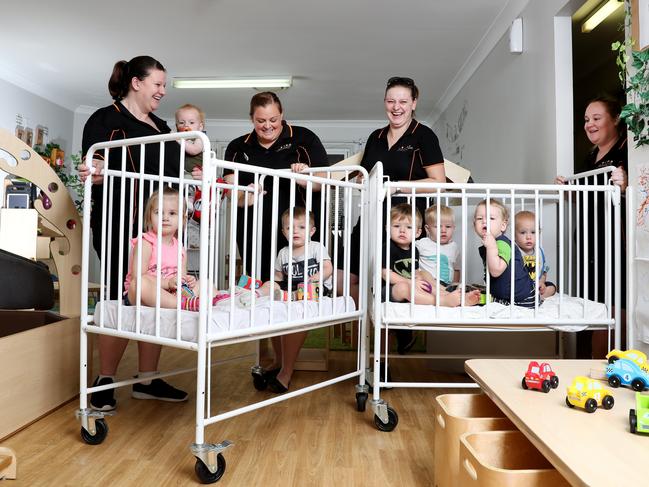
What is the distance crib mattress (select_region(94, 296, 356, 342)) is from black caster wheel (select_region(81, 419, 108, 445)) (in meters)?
0.33

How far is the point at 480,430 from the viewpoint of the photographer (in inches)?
49.4

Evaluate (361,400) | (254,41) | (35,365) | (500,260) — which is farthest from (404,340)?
(254,41)

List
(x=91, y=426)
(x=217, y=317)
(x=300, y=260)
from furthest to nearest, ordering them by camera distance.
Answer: (x=300, y=260)
(x=91, y=426)
(x=217, y=317)

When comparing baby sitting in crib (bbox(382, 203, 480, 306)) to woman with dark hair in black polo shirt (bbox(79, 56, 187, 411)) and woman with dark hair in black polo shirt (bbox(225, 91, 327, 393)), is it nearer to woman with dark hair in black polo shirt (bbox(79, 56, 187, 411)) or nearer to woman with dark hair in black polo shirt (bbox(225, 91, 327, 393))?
woman with dark hair in black polo shirt (bbox(225, 91, 327, 393))

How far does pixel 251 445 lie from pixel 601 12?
3.01 meters

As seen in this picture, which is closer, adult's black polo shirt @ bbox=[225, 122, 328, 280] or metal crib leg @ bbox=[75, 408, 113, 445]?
metal crib leg @ bbox=[75, 408, 113, 445]

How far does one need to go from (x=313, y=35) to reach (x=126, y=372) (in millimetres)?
2672

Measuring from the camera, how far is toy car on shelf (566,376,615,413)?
111 cm

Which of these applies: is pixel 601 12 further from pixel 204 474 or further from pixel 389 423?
pixel 204 474

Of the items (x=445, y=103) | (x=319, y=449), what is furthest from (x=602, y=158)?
(x=445, y=103)

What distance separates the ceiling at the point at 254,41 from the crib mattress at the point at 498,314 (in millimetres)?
2267

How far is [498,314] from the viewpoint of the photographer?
1888 mm

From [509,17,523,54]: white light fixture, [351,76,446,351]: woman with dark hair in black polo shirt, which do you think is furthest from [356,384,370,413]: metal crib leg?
[509,17,523,54]: white light fixture

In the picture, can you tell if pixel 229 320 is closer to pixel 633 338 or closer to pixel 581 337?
pixel 633 338
